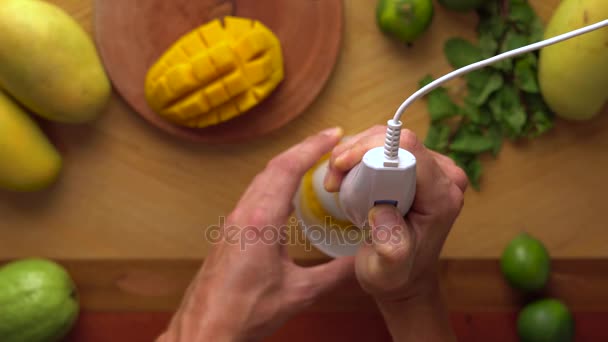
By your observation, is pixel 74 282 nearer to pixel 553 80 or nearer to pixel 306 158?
pixel 306 158

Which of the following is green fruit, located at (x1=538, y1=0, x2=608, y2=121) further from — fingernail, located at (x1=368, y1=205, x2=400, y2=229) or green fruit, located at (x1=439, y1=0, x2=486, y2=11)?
fingernail, located at (x1=368, y1=205, x2=400, y2=229)

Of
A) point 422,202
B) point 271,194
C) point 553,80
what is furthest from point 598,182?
point 271,194

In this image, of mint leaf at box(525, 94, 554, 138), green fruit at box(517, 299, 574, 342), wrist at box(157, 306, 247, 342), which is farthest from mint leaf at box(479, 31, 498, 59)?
wrist at box(157, 306, 247, 342)

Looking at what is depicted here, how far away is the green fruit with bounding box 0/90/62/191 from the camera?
900mm

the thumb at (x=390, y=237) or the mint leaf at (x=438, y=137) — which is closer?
the thumb at (x=390, y=237)

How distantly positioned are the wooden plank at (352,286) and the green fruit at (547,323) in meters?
0.06

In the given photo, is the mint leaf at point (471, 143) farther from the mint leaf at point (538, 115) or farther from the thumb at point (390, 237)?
the thumb at point (390, 237)

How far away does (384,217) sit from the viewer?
0.59m

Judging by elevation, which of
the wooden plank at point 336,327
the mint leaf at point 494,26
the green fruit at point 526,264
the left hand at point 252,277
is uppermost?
the mint leaf at point 494,26

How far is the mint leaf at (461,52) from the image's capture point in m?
0.96

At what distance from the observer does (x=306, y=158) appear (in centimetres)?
81

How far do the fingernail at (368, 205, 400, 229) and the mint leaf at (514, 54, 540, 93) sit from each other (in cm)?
49

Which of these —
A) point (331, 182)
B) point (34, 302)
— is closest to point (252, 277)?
point (331, 182)

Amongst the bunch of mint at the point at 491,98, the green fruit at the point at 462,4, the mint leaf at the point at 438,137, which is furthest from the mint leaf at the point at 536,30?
the mint leaf at the point at 438,137
